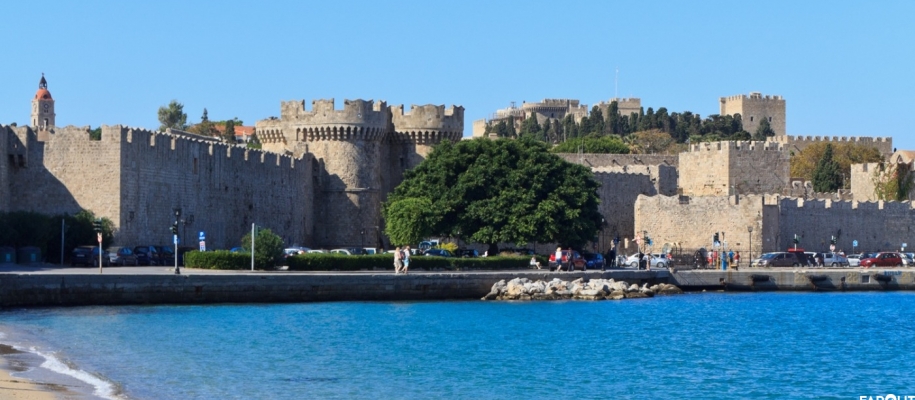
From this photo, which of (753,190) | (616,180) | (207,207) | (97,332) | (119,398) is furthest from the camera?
(753,190)

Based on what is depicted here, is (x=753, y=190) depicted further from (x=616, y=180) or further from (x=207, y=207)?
(x=207, y=207)

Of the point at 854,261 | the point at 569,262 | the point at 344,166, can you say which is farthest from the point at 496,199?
the point at 854,261

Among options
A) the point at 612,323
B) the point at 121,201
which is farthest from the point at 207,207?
the point at 612,323

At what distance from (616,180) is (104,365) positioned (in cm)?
3698

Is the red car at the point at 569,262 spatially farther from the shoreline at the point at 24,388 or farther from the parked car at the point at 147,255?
Result: the shoreline at the point at 24,388

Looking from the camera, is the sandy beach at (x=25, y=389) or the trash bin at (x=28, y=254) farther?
the trash bin at (x=28, y=254)

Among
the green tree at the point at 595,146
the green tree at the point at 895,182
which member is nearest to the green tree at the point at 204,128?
the green tree at the point at 595,146

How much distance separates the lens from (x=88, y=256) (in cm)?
3922

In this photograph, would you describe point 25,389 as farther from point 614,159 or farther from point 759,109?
point 759,109

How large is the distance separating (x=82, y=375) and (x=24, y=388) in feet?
7.98

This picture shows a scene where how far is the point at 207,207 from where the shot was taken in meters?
44.9

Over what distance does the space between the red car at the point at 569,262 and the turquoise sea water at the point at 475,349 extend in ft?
13.5

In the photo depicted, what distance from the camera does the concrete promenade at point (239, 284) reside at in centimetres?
3334

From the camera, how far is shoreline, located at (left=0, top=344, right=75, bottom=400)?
65.6 feet
